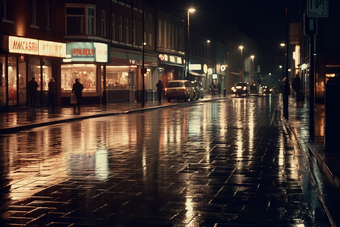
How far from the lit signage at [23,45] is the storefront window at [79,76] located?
19.5 ft

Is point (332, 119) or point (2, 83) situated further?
point (2, 83)

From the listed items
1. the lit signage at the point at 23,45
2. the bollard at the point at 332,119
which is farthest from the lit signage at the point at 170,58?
the bollard at the point at 332,119

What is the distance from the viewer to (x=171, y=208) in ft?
21.5

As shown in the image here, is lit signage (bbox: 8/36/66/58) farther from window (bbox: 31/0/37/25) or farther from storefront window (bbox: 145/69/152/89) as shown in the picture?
storefront window (bbox: 145/69/152/89)

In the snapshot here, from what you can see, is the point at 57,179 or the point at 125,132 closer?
the point at 57,179

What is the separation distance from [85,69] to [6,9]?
33.9ft

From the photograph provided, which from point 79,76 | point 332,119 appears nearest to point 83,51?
point 79,76

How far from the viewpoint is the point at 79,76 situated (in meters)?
39.4

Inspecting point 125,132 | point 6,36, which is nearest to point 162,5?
point 6,36

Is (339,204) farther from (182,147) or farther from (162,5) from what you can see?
(162,5)

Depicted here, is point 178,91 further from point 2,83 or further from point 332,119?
point 332,119

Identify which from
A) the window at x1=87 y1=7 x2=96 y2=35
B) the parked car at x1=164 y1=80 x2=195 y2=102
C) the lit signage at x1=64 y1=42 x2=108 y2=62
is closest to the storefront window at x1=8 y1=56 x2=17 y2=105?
the lit signage at x1=64 y1=42 x2=108 y2=62

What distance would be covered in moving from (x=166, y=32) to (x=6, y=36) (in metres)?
28.5

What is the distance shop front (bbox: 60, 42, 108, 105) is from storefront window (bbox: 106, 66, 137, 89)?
2374 millimetres
